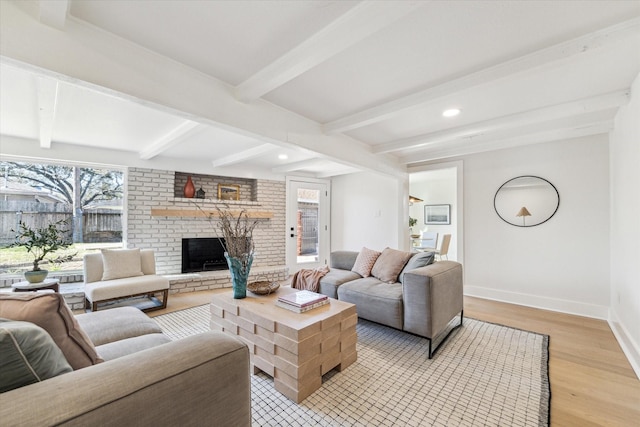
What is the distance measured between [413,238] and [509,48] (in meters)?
5.79

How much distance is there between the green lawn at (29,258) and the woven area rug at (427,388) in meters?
3.56

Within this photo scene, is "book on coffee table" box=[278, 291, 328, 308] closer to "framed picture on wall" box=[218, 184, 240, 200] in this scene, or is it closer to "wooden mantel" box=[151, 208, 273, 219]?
"wooden mantel" box=[151, 208, 273, 219]

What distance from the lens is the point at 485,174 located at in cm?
398

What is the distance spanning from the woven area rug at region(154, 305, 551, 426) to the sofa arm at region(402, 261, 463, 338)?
0.82 ft

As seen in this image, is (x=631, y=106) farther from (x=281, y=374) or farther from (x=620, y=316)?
(x=281, y=374)

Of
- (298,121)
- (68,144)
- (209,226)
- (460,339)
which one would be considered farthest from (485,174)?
(68,144)

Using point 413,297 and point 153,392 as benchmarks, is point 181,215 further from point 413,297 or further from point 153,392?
point 153,392

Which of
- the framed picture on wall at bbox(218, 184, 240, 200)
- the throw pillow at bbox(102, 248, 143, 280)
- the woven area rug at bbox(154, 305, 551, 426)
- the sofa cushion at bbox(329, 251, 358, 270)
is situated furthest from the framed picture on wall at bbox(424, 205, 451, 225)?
the throw pillow at bbox(102, 248, 143, 280)

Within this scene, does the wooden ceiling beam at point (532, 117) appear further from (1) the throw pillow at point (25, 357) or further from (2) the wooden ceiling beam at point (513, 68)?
(1) the throw pillow at point (25, 357)

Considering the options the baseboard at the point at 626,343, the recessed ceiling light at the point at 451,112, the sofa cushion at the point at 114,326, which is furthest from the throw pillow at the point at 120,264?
the baseboard at the point at 626,343

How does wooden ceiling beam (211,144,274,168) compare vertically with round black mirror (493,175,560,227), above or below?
above

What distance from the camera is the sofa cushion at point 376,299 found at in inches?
96.3

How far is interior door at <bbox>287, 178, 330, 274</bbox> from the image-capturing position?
18.5ft

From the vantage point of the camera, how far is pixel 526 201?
11.9ft
